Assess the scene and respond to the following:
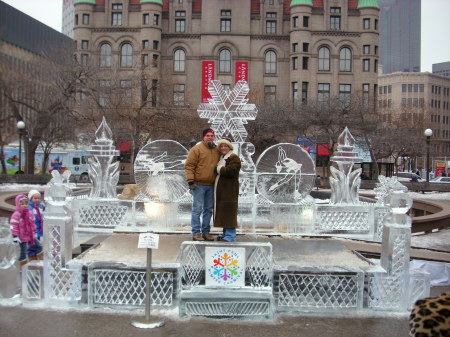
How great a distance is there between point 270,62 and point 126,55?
651 inches

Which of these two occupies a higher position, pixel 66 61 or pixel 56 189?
pixel 66 61

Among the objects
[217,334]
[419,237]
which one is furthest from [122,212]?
[419,237]

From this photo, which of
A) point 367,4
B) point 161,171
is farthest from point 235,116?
point 367,4

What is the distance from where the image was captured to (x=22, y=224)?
8477 mm

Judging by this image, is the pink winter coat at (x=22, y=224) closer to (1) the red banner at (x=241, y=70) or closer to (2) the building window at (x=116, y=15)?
(1) the red banner at (x=241, y=70)

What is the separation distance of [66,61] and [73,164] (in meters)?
13.5

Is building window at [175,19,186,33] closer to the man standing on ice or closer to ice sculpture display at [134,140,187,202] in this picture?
ice sculpture display at [134,140,187,202]

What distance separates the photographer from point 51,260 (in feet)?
21.0

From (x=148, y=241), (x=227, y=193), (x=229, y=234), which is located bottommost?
(x=229, y=234)

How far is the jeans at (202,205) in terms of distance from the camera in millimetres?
8094

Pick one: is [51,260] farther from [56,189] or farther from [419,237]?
[419,237]

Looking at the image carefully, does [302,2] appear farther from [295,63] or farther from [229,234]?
[229,234]

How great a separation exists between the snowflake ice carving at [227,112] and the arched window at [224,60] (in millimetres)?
43682

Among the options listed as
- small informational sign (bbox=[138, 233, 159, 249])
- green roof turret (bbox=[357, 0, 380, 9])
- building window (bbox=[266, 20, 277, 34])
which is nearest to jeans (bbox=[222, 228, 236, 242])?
small informational sign (bbox=[138, 233, 159, 249])
